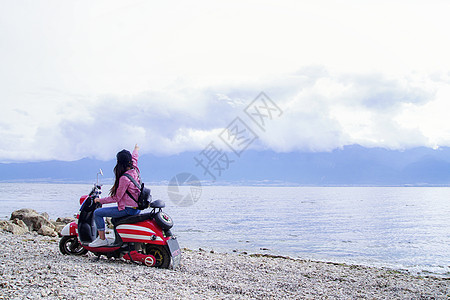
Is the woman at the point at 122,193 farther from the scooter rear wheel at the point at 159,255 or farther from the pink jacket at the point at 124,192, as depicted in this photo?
the scooter rear wheel at the point at 159,255

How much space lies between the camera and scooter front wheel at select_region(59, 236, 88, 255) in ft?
34.0

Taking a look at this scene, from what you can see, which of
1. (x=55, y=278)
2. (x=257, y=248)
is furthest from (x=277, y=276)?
(x=257, y=248)

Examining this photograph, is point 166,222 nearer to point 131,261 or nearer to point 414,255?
point 131,261

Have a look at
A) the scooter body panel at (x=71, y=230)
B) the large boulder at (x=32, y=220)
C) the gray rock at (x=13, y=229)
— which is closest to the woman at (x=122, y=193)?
the scooter body panel at (x=71, y=230)

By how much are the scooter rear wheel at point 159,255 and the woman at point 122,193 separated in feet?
3.25

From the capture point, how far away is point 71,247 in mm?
10422

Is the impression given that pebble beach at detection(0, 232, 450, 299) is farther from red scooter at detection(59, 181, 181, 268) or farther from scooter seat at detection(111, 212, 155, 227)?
scooter seat at detection(111, 212, 155, 227)

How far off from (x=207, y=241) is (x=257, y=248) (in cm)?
425

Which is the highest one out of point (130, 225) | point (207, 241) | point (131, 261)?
point (130, 225)

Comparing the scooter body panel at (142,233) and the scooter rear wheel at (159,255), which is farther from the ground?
the scooter body panel at (142,233)

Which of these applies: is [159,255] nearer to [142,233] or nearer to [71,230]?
[142,233]

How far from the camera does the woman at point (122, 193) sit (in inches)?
357

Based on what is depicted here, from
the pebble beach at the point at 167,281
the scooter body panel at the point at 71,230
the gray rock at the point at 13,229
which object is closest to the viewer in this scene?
the pebble beach at the point at 167,281

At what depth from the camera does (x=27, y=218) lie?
2308 centimetres
